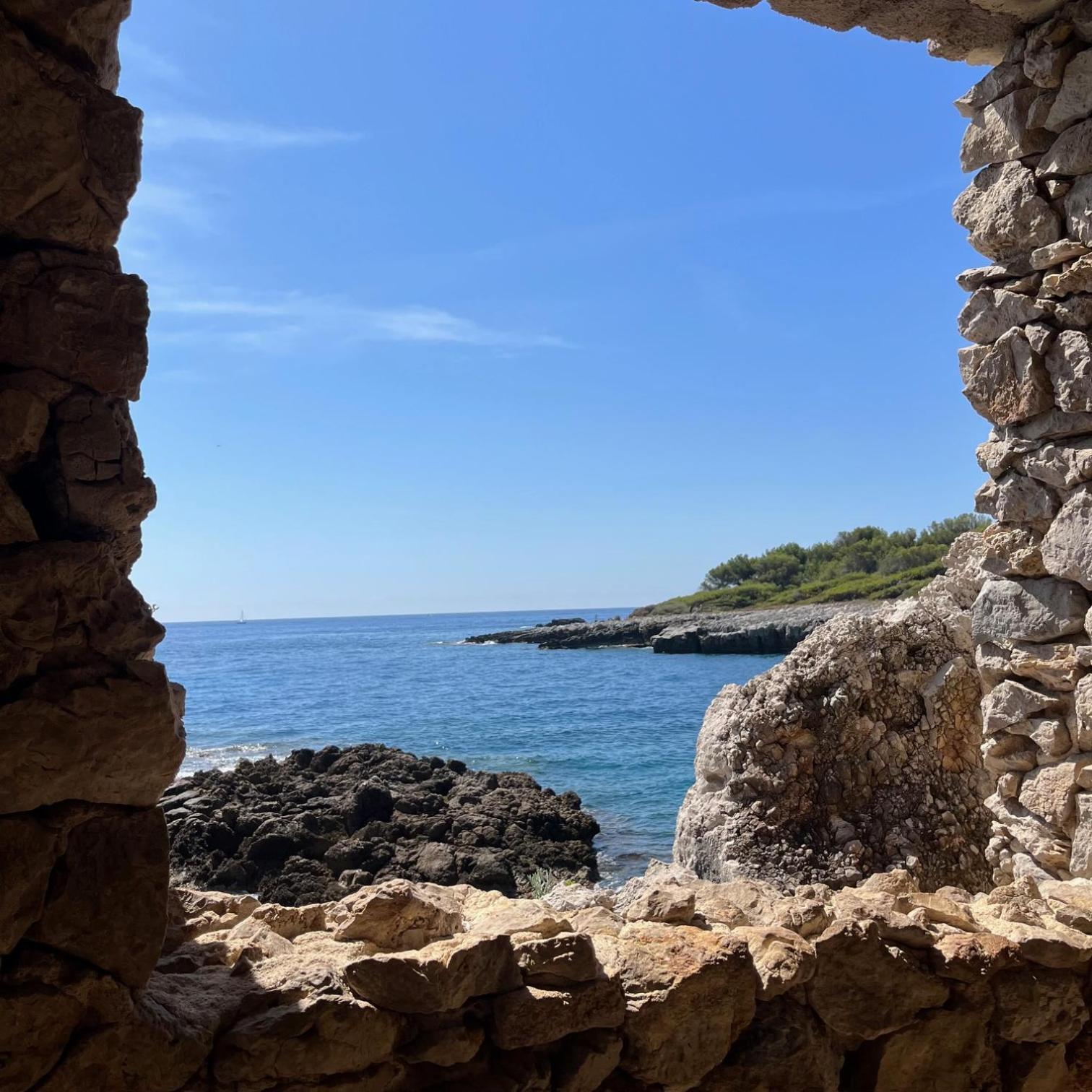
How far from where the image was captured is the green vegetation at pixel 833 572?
43125mm

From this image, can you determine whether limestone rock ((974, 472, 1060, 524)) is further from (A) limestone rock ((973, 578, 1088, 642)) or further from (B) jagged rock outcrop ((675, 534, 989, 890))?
(B) jagged rock outcrop ((675, 534, 989, 890))

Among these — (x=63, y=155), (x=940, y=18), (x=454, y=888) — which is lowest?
(x=454, y=888)

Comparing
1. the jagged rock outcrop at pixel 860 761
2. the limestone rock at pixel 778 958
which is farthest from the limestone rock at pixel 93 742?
the jagged rock outcrop at pixel 860 761

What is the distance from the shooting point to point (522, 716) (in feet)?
109

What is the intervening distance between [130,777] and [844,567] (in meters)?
53.2

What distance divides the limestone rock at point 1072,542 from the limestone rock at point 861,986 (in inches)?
67.4

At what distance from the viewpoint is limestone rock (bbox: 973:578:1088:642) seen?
12.7 feet

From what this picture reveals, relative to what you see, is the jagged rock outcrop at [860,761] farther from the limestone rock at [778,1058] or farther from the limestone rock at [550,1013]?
the limestone rock at [550,1013]

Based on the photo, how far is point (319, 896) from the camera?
36.6 feet

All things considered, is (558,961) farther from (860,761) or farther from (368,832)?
(368,832)

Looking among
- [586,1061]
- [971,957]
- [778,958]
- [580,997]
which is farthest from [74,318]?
[971,957]

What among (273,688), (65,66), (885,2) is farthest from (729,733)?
(273,688)

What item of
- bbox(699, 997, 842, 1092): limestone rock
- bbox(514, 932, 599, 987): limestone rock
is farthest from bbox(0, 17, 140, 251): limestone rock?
bbox(699, 997, 842, 1092): limestone rock

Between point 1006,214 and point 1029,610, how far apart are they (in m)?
1.64
